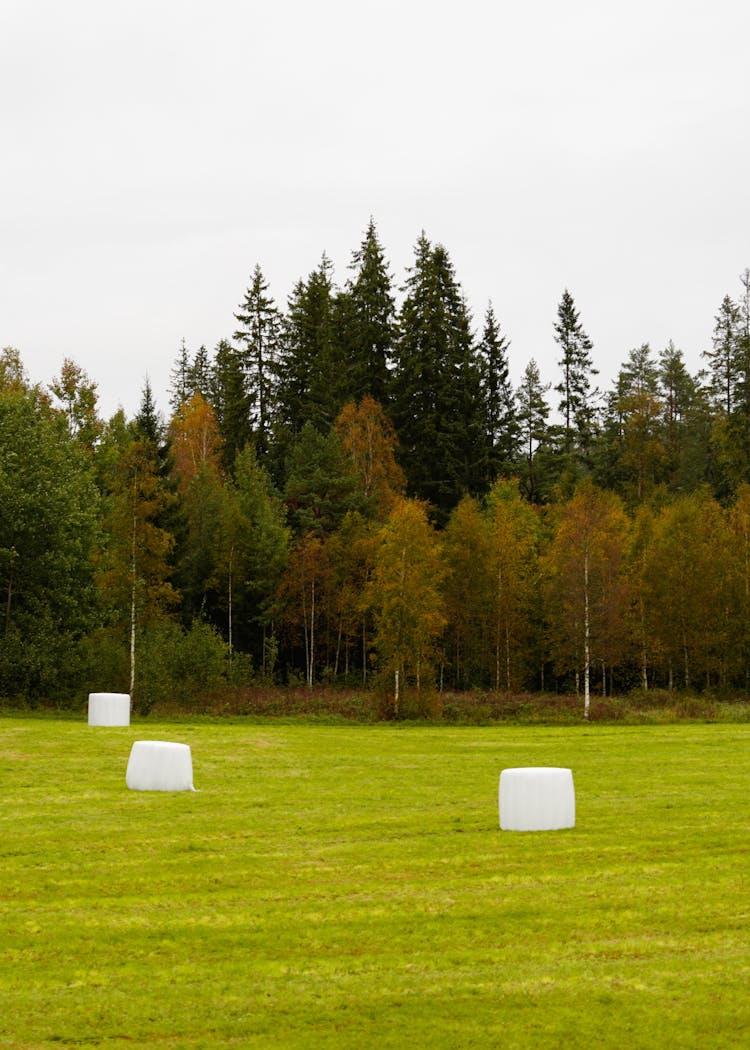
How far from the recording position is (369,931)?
12297 mm

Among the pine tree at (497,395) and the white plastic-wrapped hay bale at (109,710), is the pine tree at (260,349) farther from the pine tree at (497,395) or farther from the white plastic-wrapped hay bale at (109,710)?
the white plastic-wrapped hay bale at (109,710)

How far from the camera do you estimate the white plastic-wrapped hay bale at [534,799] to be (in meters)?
18.0

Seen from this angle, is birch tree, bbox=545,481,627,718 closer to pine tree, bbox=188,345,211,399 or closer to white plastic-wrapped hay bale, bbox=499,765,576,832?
white plastic-wrapped hay bale, bbox=499,765,576,832

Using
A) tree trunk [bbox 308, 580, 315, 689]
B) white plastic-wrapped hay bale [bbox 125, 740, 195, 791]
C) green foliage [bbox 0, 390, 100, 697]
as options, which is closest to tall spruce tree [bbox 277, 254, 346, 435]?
tree trunk [bbox 308, 580, 315, 689]

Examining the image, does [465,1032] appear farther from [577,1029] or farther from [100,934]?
→ [100,934]

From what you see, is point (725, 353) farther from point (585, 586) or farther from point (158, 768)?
point (158, 768)

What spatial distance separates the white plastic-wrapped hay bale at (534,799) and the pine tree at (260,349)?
87995 millimetres

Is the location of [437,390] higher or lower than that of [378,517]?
higher

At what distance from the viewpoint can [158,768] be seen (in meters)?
22.5

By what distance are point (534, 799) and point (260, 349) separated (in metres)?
92.2

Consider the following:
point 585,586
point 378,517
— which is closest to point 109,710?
point 585,586

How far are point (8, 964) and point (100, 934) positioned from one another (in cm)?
125

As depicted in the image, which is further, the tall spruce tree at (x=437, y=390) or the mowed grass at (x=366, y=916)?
the tall spruce tree at (x=437, y=390)

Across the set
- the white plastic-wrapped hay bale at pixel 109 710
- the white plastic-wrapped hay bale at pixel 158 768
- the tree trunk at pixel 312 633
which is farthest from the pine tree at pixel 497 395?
the white plastic-wrapped hay bale at pixel 158 768
